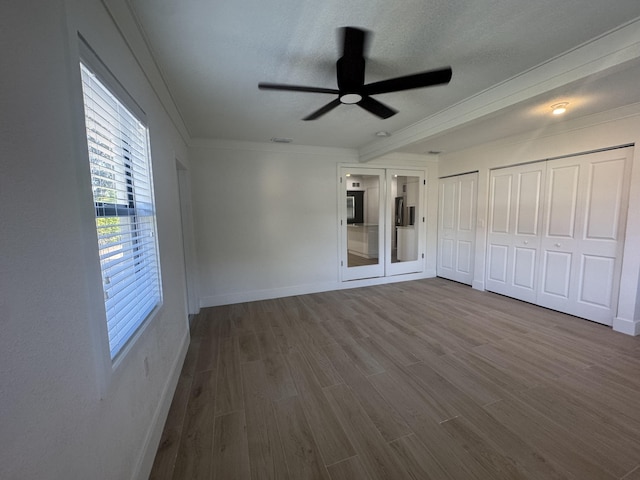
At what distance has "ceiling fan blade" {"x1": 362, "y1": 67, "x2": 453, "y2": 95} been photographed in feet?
5.36

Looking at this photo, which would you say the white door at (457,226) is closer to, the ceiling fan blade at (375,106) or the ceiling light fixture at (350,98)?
the ceiling fan blade at (375,106)

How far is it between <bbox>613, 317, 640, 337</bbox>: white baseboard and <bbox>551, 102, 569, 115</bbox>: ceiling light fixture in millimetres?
2392

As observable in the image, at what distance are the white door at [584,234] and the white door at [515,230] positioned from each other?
12cm

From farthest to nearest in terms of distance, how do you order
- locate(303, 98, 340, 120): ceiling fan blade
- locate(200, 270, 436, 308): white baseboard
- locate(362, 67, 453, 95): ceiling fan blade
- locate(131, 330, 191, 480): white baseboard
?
locate(200, 270, 436, 308): white baseboard
locate(303, 98, 340, 120): ceiling fan blade
locate(362, 67, 453, 95): ceiling fan blade
locate(131, 330, 191, 480): white baseboard

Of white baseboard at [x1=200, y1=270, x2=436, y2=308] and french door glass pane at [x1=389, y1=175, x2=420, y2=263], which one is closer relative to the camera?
white baseboard at [x1=200, y1=270, x2=436, y2=308]

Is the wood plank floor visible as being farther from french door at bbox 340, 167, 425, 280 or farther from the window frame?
french door at bbox 340, 167, 425, 280

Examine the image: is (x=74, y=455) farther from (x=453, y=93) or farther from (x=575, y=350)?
(x=575, y=350)

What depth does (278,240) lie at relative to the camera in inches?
165

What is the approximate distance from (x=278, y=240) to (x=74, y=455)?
3.48 metres

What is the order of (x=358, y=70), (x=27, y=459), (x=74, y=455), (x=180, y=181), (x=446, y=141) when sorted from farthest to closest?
1. (x=446, y=141)
2. (x=180, y=181)
3. (x=358, y=70)
4. (x=74, y=455)
5. (x=27, y=459)

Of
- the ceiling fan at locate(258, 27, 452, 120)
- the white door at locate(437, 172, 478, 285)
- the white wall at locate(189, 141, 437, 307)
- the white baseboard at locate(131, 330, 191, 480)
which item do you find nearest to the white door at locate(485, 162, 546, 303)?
the white door at locate(437, 172, 478, 285)

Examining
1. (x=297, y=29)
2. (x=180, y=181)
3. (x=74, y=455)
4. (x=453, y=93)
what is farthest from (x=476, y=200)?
(x=74, y=455)

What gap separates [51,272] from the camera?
0.74 meters

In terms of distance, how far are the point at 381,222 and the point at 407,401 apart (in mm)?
3374
